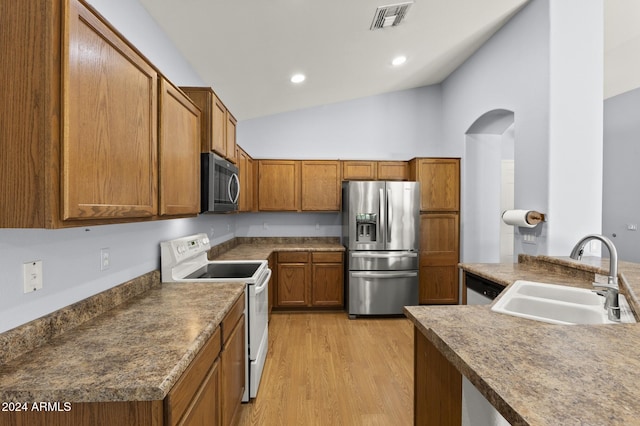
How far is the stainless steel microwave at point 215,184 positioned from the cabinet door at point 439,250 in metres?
2.76

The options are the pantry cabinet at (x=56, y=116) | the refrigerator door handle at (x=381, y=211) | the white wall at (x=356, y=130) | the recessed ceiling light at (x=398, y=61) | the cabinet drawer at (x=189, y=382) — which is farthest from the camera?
the white wall at (x=356, y=130)

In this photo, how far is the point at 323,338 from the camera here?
3451 millimetres

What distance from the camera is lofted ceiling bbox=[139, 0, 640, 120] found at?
226 centimetres

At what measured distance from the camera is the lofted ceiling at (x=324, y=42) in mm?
2256

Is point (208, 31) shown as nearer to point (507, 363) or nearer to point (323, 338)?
point (507, 363)

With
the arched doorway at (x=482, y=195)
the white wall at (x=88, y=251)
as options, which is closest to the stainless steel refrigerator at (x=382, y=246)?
the arched doorway at (x=482, y=195)

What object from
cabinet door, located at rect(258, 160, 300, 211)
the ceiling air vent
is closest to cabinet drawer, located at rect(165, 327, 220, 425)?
the ceiling air vent

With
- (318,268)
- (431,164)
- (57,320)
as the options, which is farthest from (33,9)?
(431,164)

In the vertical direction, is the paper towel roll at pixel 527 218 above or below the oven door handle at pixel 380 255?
above

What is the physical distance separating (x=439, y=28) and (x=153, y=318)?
3422 millimetres

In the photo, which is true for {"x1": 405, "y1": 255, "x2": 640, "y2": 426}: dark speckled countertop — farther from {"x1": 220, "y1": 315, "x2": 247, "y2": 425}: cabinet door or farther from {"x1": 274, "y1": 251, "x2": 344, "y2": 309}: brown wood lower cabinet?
{"x1": 274, "y1": 251, "x2": 344, "y2": 309}: brown wood lower cabinet

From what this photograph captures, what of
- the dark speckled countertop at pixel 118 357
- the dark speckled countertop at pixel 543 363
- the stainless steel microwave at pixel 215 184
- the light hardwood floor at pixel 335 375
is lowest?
the light hardwood floor at pixel 335 375

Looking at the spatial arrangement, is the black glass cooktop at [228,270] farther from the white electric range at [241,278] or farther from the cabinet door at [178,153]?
the cabinet door at [178,153]

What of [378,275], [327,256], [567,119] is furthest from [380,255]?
[567,119]
